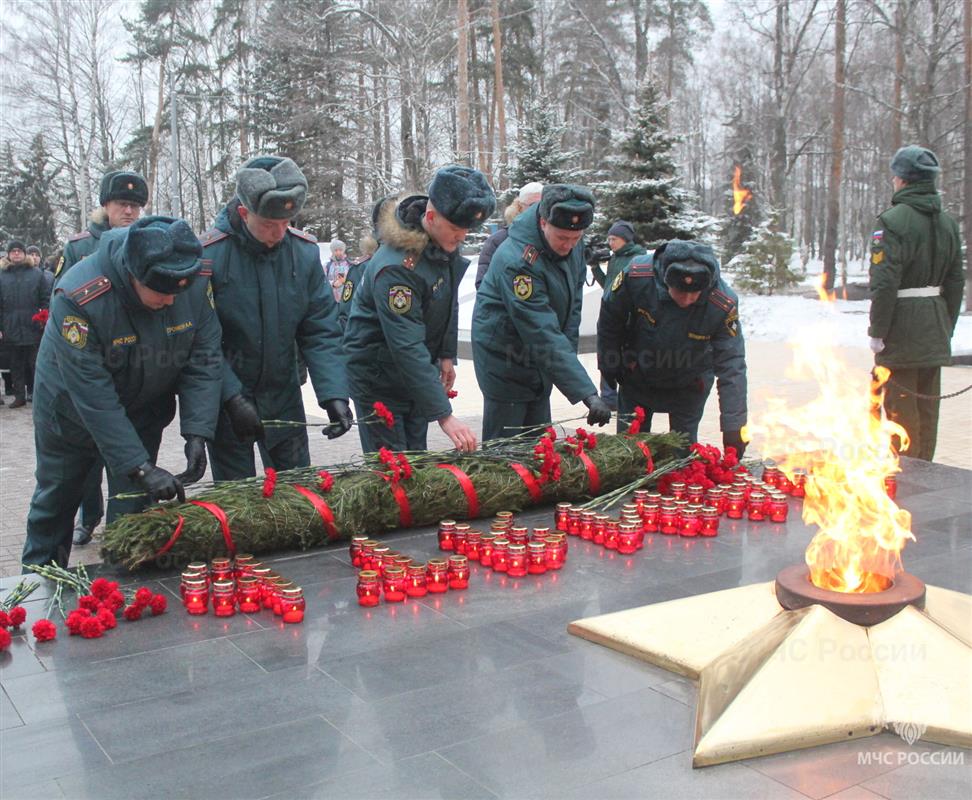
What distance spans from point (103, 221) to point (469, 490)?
3.58m

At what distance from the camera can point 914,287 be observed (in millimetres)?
6789

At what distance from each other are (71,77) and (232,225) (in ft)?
124

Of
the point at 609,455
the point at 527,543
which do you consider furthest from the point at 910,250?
the point at 527,543

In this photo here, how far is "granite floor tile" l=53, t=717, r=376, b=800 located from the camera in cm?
224

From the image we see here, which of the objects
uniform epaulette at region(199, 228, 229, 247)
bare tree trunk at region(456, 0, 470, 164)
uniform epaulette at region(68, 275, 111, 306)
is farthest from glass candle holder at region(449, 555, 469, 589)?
bare tree trunk at region(456, 0, 470, 164)

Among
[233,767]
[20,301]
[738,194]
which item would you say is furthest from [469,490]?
[20,301]

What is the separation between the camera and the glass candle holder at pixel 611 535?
4.18m

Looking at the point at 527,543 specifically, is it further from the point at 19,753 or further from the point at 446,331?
the point at 19,753

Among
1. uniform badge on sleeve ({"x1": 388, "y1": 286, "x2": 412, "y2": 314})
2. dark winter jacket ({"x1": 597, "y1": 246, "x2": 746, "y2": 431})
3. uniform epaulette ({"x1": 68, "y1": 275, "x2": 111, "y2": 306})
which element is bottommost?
dark winter jacket ({"x1": 597, "y1": 246, "x2": 746, "y2": 431})

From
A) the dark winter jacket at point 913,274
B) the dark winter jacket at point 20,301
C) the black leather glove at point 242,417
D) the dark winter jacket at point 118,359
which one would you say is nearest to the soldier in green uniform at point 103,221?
the dark winter jacket at point 118,359

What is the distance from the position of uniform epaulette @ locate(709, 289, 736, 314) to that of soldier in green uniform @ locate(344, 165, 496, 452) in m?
1.27

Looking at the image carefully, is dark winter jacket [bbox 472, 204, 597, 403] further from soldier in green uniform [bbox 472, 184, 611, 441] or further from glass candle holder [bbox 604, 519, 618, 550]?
glass candle holder [bbox 604, 519, 618, 550]

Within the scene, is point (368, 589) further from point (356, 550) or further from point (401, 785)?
point (401, 785)

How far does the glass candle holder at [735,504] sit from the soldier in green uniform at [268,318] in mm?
1795
